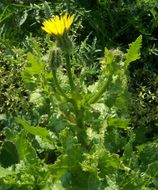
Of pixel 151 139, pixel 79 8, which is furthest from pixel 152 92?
pixel 79 8

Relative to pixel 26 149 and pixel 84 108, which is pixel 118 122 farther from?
pixel 26 149

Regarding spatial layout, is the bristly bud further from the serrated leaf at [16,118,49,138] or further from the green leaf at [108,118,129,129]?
the green leaf at [108,118,129,129]

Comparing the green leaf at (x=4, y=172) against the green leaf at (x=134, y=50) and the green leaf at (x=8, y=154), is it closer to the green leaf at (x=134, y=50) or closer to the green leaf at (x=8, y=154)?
the green leaf at (x=8, y=154)

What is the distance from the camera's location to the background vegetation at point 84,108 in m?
2.30

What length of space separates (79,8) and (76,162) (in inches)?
51.1

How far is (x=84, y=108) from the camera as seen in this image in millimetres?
2375

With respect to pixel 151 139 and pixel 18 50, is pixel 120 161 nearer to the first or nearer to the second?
pixel 151 139

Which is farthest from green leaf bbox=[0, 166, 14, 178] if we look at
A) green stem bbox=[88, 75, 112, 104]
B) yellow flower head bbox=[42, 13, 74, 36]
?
yellow flower head bbox=[42, 13, 74, 36]

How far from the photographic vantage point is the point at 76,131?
2.42 metres

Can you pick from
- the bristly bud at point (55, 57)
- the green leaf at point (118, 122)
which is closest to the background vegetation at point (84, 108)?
the green leaf at point (118, 122)

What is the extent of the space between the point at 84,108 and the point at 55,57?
0.36m

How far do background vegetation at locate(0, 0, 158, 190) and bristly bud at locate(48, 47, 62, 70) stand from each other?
208mm

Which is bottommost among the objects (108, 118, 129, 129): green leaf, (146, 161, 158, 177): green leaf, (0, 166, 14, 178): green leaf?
(146, 161, 158, 177): green leaf

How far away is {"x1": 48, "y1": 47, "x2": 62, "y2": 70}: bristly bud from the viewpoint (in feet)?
6.92
